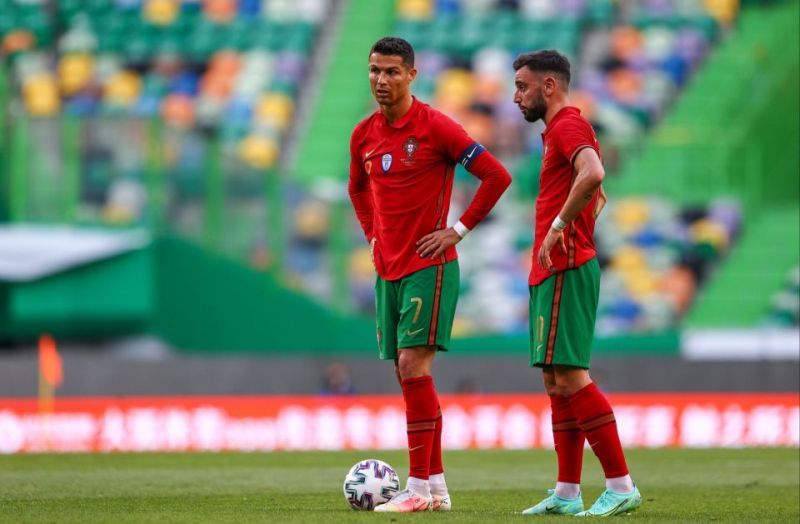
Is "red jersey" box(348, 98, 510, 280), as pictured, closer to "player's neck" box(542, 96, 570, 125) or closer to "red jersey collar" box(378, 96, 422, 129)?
"red jersey collar" box(378, 96, 422, 129)

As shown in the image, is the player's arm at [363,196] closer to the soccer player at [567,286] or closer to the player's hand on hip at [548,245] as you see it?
the soccer player at [567,286]

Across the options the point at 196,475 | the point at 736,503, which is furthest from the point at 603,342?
the point at 736,503

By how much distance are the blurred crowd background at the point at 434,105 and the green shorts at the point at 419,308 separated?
32.7ft

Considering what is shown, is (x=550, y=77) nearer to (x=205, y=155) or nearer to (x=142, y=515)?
(x=142, y=515)

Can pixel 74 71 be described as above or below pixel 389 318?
above

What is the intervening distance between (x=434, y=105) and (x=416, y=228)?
Answer: 1701 cm

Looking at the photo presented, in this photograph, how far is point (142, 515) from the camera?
6676 millimetres

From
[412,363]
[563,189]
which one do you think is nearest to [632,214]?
[563,189]

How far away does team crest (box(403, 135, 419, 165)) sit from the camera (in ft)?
24.0

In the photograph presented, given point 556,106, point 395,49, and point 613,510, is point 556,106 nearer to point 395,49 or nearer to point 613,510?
point 395,49

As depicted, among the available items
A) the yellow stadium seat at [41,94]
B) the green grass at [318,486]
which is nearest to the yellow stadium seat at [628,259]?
the green grass at [318,486]

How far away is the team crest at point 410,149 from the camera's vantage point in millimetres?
7309

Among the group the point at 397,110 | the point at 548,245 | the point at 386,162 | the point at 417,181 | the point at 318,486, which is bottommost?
the point at 318,486

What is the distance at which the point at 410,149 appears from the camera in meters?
7.32
